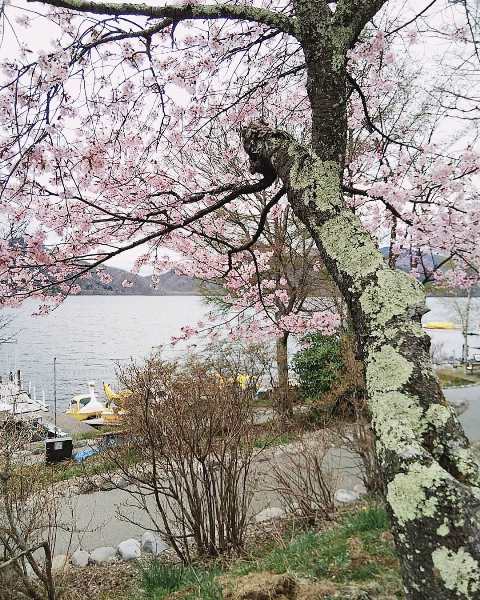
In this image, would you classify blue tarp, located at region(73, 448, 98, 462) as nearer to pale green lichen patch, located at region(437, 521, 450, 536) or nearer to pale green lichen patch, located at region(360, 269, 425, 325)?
pale green lichen patch, located at region(360, 269, 425, 325)

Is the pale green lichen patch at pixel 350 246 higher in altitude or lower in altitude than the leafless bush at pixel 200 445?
higher

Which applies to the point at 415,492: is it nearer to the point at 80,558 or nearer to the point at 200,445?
the point at 200,445

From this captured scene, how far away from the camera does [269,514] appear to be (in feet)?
19.1

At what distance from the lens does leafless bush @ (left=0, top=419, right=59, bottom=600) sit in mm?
3641

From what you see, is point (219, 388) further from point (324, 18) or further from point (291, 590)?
point (324, 18)

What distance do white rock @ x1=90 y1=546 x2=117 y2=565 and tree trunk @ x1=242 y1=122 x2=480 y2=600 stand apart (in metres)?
5.34

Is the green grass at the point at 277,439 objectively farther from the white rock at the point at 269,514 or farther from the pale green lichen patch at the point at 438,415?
the pale green lichen patch at the point at 438,415

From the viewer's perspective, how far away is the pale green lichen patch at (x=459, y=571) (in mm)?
794

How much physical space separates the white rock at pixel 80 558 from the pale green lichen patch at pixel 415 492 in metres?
5.49

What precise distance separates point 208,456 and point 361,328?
12.4ft

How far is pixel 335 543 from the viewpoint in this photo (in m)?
3.43

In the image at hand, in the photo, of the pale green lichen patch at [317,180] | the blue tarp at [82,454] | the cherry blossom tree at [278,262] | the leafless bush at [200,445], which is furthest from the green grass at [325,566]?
the blue tarp at [82,454]

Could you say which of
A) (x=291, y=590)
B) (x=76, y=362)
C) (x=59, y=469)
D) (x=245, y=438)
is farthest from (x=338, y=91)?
(x=76, y=362)

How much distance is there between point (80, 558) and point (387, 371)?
5542 mm
